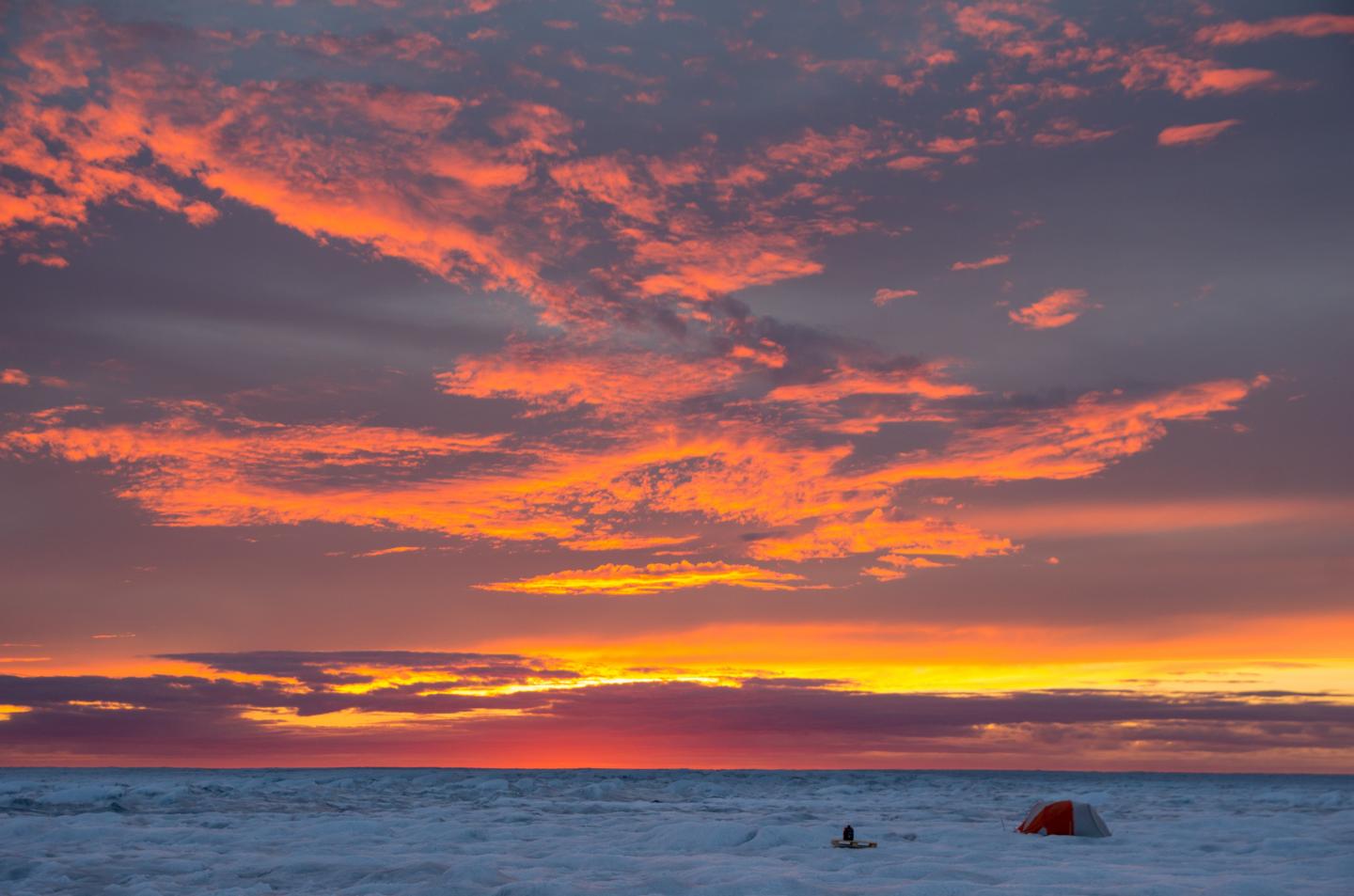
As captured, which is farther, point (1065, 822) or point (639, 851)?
point (1065, 822)

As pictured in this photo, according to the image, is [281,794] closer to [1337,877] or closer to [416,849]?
[416,849]

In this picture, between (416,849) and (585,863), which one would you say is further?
(416,849)

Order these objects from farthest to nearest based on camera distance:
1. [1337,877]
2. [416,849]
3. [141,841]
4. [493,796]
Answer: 1. [493,796]
2. [141,841]
3. [416,849]
4. [1337,877]

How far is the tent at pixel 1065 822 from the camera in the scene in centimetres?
3148

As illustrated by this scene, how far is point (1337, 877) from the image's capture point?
2306 cm

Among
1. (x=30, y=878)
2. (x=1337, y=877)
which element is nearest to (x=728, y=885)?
(x=1337, y=877)

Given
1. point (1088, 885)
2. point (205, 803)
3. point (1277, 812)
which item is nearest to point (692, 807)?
point (205, 803)

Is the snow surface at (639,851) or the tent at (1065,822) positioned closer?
the snow surface at (639,851)

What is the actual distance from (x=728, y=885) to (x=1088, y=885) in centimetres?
722

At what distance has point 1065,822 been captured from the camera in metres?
31.6

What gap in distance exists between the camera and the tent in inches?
1240

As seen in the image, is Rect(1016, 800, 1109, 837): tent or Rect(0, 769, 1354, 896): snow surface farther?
Rect(1016, 800, 1109, 837): tent

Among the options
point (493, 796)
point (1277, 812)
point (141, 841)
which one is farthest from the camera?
point (493, 796)

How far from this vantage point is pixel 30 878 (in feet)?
77.8
